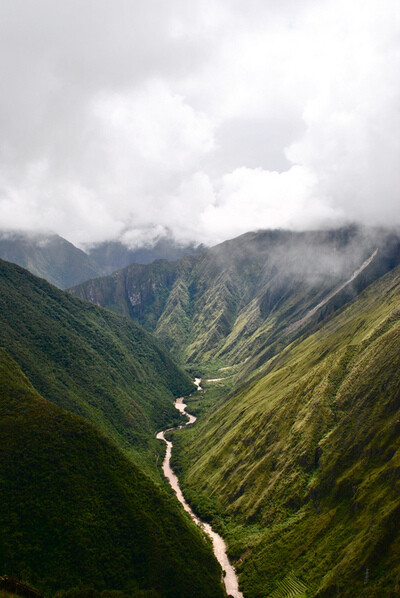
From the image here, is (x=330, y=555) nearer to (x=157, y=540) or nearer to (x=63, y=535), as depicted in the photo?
(x=157, y=540)

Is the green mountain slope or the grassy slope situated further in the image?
the grassy slope

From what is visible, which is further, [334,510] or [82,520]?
[334,510]

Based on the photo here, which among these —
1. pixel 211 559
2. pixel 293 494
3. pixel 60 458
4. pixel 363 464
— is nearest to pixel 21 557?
pixel 60 458

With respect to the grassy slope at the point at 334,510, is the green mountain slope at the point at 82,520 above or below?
above

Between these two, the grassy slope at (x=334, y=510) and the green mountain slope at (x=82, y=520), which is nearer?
the green mountain slope at (x=82, y=520)

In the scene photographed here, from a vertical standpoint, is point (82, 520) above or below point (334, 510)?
above

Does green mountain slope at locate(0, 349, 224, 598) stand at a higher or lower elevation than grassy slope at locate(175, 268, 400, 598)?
higher

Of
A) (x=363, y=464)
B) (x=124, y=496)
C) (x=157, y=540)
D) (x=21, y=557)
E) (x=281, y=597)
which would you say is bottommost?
(x=281, y=597)

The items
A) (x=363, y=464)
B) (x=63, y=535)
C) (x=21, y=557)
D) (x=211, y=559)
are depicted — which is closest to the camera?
(x=21, y=557)
